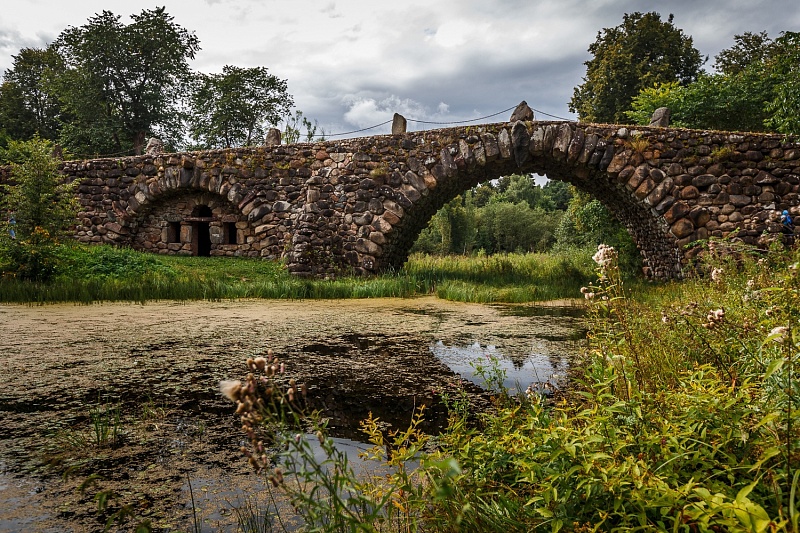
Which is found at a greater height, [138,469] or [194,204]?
[194,204]

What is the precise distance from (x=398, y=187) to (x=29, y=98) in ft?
85.0

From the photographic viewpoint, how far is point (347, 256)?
32.5 feet

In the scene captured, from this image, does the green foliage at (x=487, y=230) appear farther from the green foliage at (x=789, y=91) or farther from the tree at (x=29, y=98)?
the tree at (x=29, y=98)

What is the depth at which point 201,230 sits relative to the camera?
1320 cm

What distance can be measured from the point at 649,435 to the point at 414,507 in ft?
2.05

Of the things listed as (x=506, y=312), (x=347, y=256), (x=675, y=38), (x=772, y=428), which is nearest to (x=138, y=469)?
(x=772, y=428)

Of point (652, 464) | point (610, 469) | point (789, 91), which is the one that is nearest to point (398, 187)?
point (789, 91)

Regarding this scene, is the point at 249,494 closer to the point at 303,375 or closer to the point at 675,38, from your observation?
the point at 303,375

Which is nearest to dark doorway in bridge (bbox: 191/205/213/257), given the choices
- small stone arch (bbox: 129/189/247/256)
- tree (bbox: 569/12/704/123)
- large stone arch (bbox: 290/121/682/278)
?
small stone arch (bbox: 129/189/247/256)

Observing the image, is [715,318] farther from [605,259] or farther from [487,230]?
[487,230]

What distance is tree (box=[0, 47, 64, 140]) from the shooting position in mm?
25500

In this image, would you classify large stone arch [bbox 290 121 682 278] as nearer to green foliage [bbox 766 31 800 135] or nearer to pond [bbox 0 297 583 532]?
green foliage [bbox 766 31 800 135]

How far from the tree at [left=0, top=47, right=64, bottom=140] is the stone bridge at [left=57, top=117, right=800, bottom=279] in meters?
17.7

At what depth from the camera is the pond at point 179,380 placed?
5.20 feet
